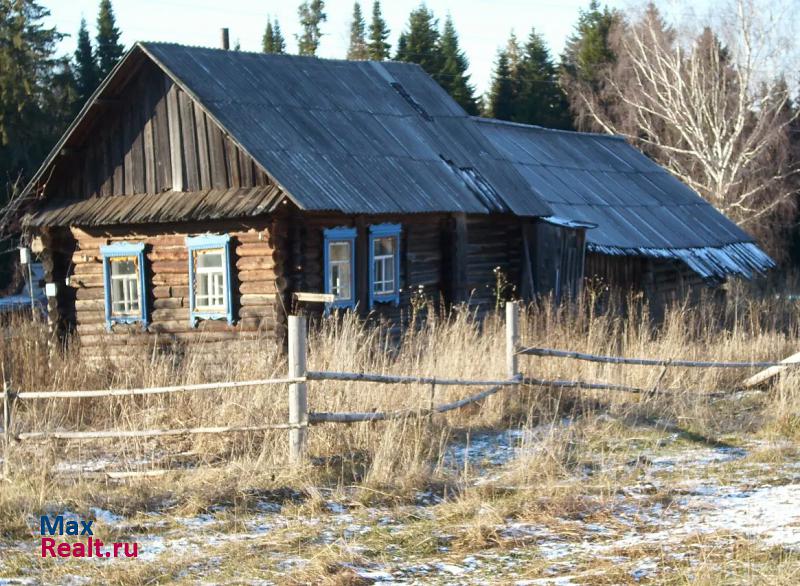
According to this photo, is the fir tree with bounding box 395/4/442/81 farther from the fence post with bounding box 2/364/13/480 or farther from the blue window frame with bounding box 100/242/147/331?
the fence post with bounding box 2/364/13/480

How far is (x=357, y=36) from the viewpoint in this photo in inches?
2023

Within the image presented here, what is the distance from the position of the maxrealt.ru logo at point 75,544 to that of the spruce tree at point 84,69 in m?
34.5

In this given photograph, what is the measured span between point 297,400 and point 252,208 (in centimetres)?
595

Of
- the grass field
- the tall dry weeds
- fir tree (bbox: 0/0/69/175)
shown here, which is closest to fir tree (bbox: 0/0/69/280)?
fir tree (bbox: 0/0/69/175)

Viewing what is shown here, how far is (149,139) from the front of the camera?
1590 centimetres

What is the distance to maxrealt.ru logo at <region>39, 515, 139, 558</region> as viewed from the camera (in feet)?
21.9

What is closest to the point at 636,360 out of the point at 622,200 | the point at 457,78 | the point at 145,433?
the point at 145,433

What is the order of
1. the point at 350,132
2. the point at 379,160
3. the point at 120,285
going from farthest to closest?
the point at 350,132 < the point at 120,285 < the point at 379,160

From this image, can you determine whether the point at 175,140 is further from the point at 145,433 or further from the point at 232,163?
the point at 145,433

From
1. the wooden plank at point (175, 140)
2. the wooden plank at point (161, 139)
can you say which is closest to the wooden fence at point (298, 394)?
the wooden plank at point (175, 140)

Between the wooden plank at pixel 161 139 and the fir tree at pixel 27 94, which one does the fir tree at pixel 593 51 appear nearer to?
the fir tree at pixel 27 94

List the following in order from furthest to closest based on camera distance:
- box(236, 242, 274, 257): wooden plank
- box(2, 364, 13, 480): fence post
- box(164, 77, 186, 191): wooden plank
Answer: box(164, 77, 186, 191): wooden plank
box(236, 242, 274, 257): wooden plank
box(2, 364, 13, 480): fence post

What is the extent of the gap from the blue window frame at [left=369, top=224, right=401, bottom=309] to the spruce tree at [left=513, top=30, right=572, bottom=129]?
25.3 m

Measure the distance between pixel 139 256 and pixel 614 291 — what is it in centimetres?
858
